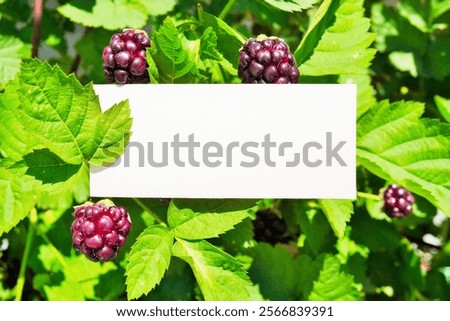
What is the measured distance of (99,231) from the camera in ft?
2.24

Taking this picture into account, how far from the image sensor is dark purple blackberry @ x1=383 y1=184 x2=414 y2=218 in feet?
3.08

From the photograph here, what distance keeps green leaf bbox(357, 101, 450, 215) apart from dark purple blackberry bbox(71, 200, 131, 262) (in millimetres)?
382

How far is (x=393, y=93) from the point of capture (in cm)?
131

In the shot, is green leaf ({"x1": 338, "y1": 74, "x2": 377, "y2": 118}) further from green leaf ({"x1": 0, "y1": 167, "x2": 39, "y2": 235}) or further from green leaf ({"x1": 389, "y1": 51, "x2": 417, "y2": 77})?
green leaf ({"x1": 0, "y1": 167, "x2": 39, "y2": 235})

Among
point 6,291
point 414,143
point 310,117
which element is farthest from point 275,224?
point 6,291

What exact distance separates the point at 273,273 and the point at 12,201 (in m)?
0.48

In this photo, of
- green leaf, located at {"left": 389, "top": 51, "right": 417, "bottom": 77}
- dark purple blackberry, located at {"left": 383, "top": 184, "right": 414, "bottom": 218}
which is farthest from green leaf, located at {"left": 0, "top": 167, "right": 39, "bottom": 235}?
green leaf, located at {"left": 389, "top": 51, "right": 417, "bottom": 77}

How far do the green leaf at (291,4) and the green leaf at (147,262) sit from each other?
35 cm

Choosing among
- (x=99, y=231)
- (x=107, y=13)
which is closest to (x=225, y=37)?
(x=99, y=231)

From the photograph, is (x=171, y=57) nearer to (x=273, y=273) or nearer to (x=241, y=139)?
(x=241, y=139)

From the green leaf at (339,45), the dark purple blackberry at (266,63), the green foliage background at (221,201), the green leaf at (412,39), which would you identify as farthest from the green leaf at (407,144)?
the green leaf at (412,39)

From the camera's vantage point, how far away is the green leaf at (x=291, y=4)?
2.59ft

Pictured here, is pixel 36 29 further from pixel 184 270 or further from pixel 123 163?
pixel 184 270
